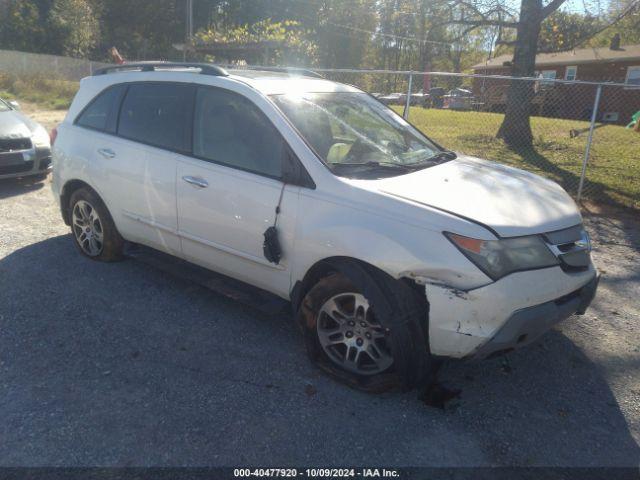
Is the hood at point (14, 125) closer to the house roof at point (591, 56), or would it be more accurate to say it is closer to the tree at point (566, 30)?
the tree at point (566, 30)

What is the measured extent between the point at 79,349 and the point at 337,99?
2.67 m

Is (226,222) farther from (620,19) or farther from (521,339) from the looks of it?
(620,19)

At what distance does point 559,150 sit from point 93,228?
12049 millimetres

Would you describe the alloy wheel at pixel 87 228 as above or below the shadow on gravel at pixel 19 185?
above

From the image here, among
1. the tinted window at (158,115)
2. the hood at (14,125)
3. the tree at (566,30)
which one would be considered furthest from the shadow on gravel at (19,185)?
the tree at (566,30)

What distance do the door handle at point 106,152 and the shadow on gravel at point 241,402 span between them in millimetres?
1318

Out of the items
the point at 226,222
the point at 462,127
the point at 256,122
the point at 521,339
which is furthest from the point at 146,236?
the point at 462,127

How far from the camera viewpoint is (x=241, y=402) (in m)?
3.08

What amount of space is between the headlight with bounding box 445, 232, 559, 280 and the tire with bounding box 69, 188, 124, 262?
330cm

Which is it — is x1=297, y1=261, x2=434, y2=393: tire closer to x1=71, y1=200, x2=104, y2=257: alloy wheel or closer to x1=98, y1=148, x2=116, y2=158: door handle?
x1=98, y1=148, x2=116, y2=158: door handle

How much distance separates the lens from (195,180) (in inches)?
152

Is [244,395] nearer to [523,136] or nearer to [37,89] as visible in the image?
[523,136]

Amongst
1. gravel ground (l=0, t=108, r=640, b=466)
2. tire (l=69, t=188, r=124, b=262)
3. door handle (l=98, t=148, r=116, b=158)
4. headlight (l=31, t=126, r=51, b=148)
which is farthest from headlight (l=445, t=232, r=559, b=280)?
headlight (l=31, t=126, r=51, b=148)

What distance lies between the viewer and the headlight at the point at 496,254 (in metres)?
2.80
